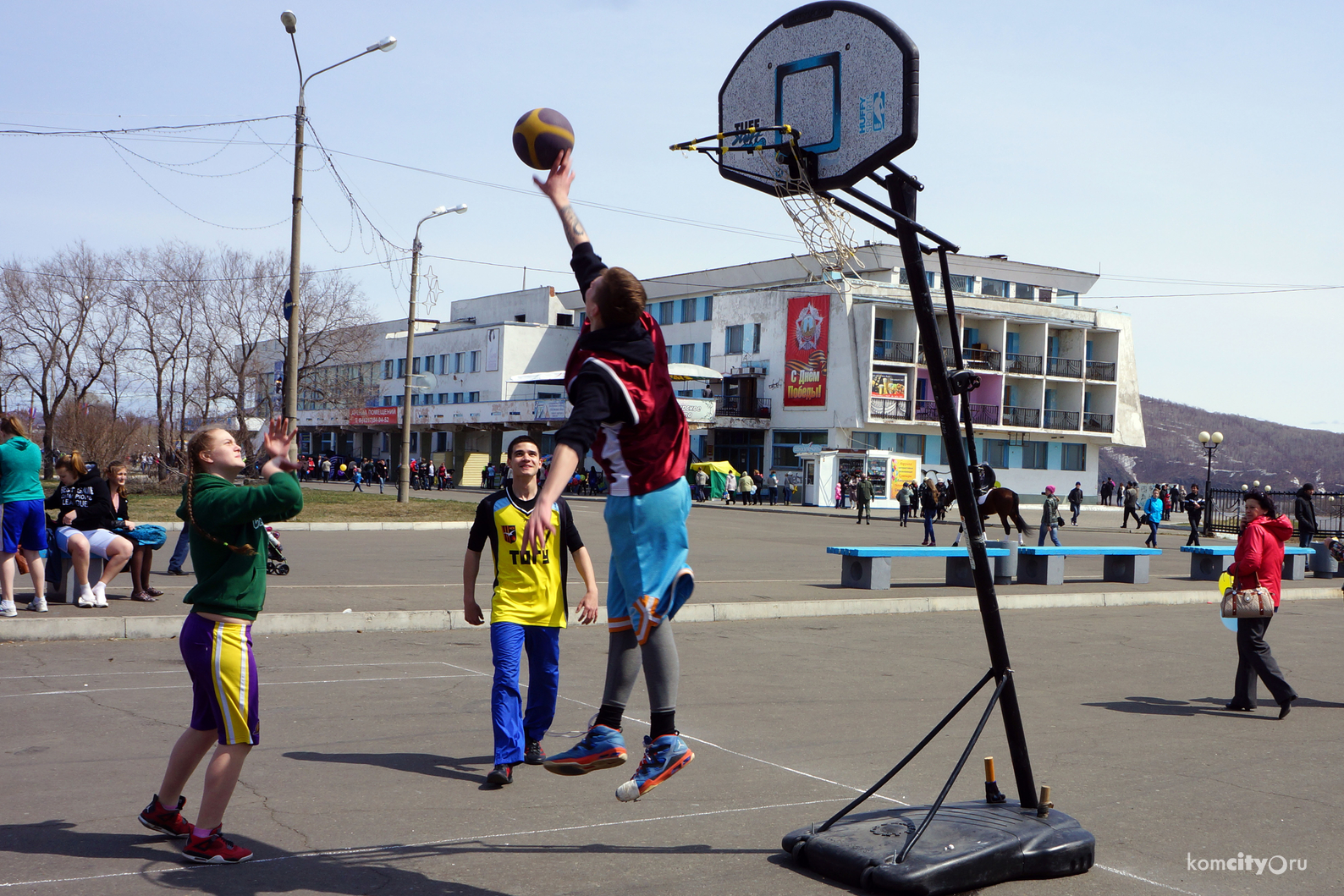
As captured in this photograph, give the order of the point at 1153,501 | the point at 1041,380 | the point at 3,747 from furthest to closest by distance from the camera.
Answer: the point at 1041,380
the point at 1153,501
the point at 3,747

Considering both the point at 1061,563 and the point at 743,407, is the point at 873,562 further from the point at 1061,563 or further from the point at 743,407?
the point at 743,407

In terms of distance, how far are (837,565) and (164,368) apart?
37233 millimetres

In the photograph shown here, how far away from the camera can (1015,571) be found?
766 inches

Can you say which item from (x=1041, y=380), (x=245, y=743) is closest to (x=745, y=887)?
(x=245, y=743)

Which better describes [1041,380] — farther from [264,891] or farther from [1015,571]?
[264,891]

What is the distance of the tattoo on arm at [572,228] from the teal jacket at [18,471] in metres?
8.24

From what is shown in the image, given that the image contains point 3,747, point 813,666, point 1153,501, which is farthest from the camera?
point 1153,501

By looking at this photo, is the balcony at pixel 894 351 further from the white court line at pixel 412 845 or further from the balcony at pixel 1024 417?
the white court line at pixel 412 845

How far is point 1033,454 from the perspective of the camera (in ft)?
211

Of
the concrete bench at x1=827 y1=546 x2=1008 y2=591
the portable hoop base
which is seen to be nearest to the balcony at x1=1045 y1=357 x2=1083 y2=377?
the concrete bench at x1=827 y1=546 x2=1008 y2=591

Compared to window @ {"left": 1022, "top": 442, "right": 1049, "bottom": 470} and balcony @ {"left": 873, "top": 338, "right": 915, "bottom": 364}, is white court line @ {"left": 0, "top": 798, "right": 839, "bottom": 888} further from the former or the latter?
window @ {"left": 1022, "top": 442, "right": 1049, "bottom": 470}

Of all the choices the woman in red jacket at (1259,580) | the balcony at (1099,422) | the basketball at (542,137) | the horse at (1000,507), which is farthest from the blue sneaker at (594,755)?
the balcony at (1099,422)

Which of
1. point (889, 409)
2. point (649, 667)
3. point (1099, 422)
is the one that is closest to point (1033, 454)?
point (1099, 422)

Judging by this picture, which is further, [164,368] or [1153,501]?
[164,368]
